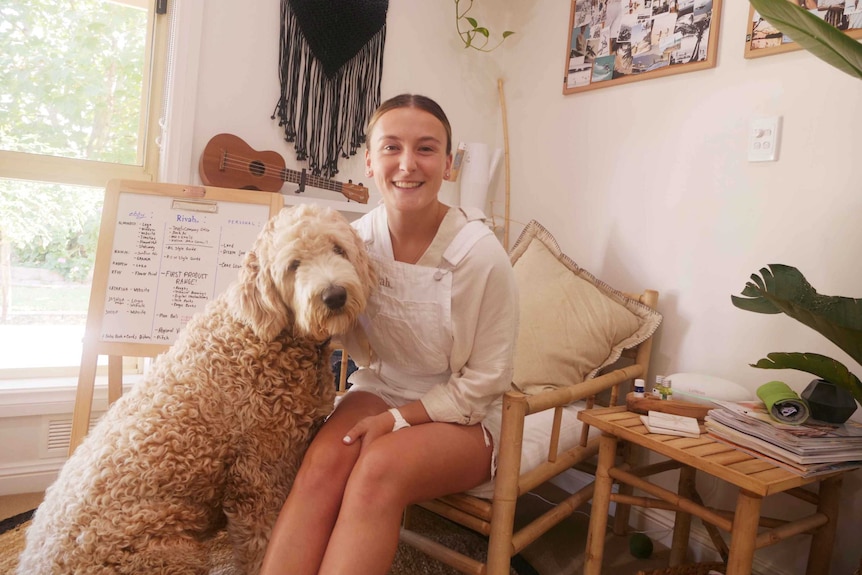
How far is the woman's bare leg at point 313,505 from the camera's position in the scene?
3.76 feet

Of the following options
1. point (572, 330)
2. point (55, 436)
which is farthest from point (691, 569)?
point (55, 436)

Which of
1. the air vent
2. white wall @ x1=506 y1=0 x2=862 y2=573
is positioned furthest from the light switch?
the air vent

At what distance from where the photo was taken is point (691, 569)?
156cm

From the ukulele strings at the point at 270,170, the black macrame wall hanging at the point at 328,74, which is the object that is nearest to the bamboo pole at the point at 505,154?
the black macrame wall hanging at the point at 328,74

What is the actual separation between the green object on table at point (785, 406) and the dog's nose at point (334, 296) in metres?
1.15

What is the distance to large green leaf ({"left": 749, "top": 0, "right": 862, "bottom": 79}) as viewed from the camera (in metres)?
1.10

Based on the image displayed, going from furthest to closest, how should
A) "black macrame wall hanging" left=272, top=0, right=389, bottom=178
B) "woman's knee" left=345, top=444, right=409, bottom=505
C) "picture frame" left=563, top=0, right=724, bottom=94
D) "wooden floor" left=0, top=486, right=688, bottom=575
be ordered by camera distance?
"black macrame wall hanging" left=272, top=0, right=389, bottom=178 < "picture frame" left=563, top=0, right=724, bottom=94 < "wooden floor" left=0, top=486, right=688, bottom=575 < "woman's knee" left=345, top=444, right=409, bottom=505

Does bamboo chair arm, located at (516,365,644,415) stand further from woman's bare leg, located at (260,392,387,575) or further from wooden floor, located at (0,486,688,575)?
wooden floor, located at (0,486,688,575)

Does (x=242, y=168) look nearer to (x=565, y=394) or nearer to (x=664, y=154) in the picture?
(x=565, y=394)

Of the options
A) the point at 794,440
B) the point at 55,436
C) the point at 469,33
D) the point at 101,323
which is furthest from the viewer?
the point at 469,33

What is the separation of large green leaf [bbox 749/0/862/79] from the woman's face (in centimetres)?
71

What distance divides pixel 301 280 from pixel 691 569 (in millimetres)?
1306

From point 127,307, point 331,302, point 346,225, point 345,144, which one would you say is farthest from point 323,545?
point 345,144

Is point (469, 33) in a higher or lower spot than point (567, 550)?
higher
